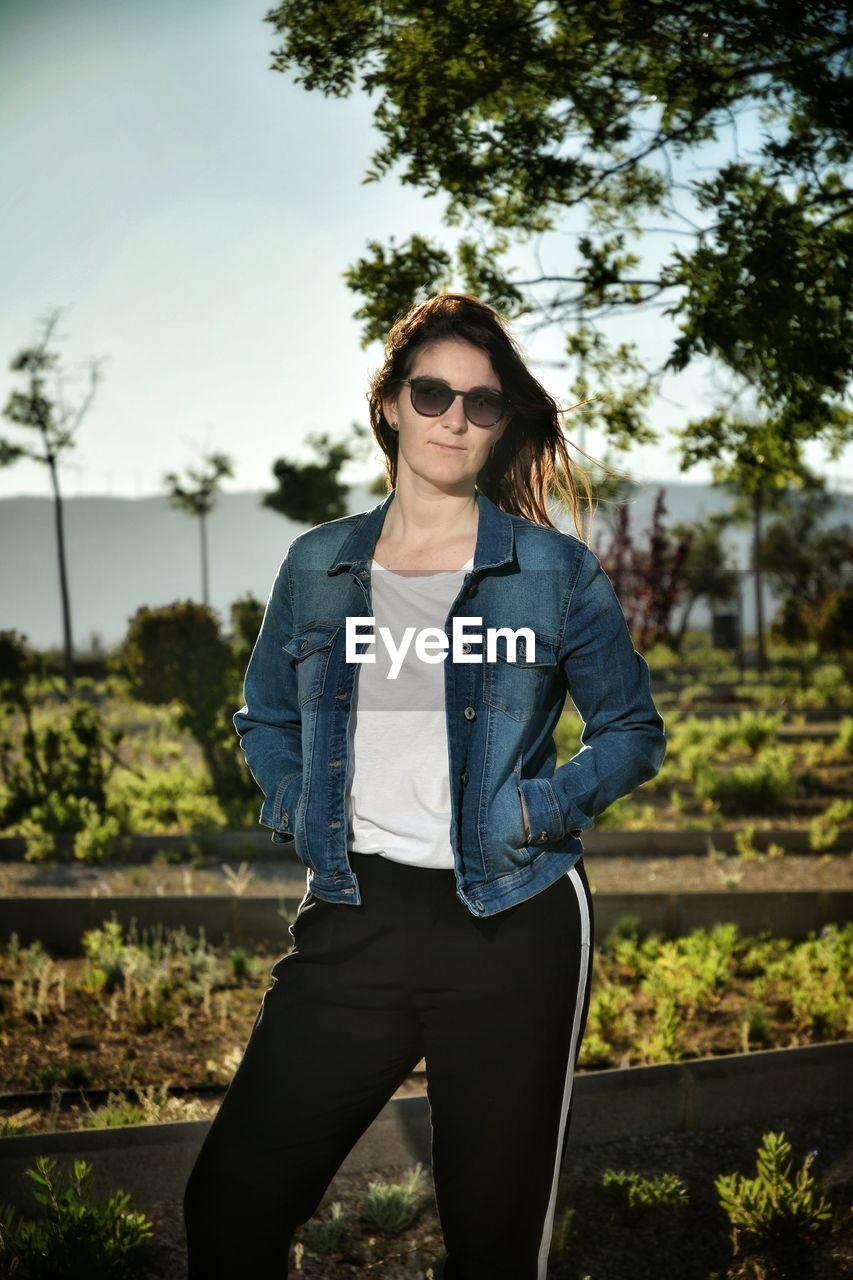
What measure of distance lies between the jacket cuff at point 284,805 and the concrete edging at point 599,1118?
151 cm

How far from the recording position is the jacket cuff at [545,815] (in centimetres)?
201

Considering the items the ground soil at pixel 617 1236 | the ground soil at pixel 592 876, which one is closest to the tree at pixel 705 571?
the ground soil at pixel 592 876

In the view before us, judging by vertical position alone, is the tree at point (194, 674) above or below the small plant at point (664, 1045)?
above

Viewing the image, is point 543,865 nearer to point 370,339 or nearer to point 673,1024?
point 673,1024

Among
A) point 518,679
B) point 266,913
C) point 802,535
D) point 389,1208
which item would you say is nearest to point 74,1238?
point 389,1208

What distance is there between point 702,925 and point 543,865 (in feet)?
13.4

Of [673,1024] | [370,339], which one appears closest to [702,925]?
[673,1024]

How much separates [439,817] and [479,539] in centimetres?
54

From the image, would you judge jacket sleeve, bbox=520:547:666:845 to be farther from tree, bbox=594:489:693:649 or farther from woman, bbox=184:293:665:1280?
tree, bbox=594:489:693:649

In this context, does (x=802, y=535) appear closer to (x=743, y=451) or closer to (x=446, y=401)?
(x=743, y=451)

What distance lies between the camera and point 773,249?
3.94 metres

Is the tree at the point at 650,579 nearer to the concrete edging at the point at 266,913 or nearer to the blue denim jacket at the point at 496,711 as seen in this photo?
the concrete edging at the point at 266,913

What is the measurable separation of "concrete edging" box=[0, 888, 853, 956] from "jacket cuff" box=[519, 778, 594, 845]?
3.81m

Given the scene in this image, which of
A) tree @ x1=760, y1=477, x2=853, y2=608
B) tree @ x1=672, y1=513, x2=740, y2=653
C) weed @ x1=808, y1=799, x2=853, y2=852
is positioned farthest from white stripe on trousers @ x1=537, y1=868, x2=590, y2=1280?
tree @ x1=760, y1=477, x2=853, y2=608
